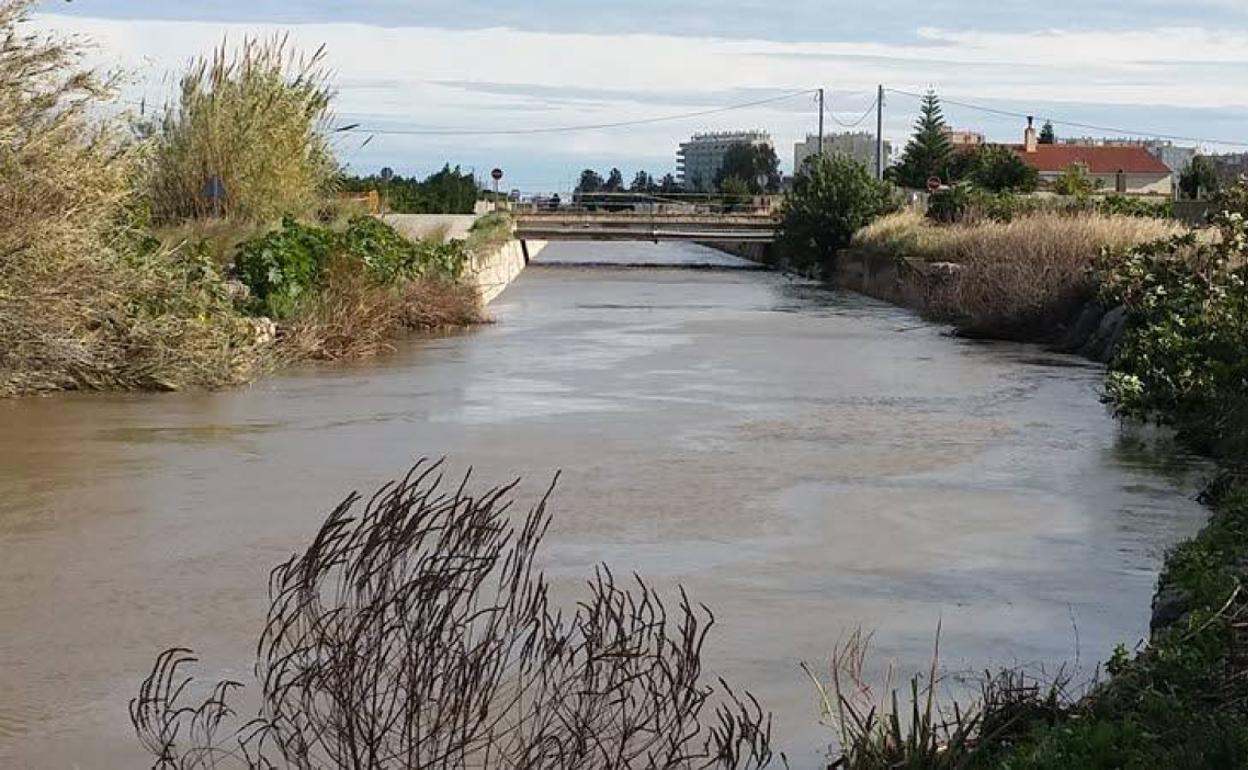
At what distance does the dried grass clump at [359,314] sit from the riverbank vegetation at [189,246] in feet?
0.10

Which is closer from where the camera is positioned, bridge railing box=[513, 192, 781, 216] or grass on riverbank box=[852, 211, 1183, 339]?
grass on riverbank box=[852, 211, 1183, 339]

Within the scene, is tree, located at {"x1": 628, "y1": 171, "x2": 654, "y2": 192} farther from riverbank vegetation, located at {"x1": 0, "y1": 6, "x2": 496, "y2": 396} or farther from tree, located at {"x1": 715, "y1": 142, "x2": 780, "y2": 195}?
riverbank vegetation, located at {"x1": 0, "y1": 6, "x2": 496, "y2": 396}

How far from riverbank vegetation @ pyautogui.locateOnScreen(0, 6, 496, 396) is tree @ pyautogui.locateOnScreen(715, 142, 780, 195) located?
3896 inches

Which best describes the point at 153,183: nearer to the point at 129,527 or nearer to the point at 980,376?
the point at 980,376

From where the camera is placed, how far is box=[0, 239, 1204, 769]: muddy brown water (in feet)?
27.8

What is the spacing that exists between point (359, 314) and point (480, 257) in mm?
12796

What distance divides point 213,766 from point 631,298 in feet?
107

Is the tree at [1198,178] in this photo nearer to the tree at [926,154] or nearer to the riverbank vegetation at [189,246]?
the tree at [926,154]

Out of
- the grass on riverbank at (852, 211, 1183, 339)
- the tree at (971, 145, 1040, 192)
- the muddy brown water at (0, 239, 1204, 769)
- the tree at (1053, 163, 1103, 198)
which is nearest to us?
the muddy brown water at (0, 239, 1204, 769)

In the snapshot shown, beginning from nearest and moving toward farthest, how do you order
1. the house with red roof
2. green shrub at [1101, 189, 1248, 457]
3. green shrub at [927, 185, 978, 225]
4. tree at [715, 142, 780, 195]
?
green shrub at [1101, 189, 1248, 457], green shrub at [927, 185, 978, 225], the house with red roof, tree at [715, 142, 780, 195]

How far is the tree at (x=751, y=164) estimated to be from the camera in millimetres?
129875

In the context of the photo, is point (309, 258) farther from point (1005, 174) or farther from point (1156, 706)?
point (1005, 174)

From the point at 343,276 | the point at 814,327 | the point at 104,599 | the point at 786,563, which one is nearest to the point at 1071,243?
the point at 814,327

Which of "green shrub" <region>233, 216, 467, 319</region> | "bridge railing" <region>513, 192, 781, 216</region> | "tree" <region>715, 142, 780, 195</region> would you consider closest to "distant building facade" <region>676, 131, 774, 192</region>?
"tree" <region>715, 142, 780, 195</region>
